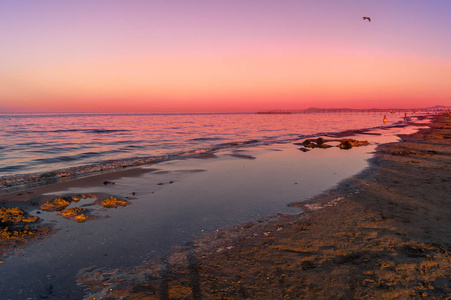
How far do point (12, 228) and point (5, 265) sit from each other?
6.25 ft

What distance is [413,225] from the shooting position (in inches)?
229

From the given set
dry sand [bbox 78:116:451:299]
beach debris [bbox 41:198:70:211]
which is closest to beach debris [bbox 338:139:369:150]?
dry sand [bbox 78:116:451:299]

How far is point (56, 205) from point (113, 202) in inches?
66.6

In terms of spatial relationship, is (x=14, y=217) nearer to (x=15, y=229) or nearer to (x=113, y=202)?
(x=15, y=229)

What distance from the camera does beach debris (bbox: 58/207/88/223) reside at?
Answer: 6.93 m

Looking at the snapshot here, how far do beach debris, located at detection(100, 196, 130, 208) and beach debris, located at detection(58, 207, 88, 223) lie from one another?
0.65 metres

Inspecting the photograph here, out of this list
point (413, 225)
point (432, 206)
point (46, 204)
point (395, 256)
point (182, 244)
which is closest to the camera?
point (395, 256)

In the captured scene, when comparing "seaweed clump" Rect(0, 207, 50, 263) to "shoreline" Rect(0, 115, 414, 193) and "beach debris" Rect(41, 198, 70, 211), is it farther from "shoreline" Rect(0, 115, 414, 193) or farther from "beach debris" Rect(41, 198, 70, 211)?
"shoreline" Rect(0, 115, 414, 193)

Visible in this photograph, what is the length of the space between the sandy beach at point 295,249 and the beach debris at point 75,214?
0.57 ft

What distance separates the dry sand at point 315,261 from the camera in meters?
3.71

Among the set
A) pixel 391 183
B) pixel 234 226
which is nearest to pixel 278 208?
pixel 234 226

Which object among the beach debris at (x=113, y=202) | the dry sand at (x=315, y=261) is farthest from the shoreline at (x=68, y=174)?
the dry sand at (x=315, y=261)

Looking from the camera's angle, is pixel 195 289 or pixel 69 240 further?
pixel 69 240

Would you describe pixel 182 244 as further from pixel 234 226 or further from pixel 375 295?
pixel 375 295
